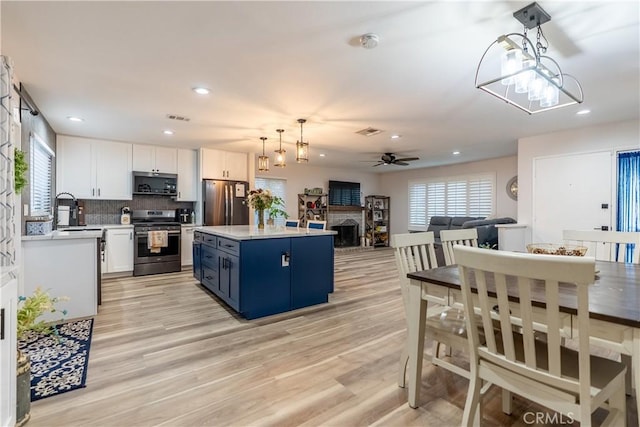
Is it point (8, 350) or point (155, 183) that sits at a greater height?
point (155, 183)

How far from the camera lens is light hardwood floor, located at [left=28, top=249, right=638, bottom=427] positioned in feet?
5.65

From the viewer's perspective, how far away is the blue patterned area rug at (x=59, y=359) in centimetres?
198

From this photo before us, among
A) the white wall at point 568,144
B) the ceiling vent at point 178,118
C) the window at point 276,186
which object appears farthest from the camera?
the window at point 276,186

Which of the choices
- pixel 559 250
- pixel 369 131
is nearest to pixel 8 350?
pixel 559 250

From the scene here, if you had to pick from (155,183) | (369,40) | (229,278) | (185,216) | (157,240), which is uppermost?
(369,40)

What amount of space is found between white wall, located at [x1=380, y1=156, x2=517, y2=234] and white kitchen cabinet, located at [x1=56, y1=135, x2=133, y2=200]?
283 inches

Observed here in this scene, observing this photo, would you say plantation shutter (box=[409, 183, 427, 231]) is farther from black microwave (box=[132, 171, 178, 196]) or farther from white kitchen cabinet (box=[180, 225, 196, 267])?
black microwave (box=[132, 171, 178, 196])

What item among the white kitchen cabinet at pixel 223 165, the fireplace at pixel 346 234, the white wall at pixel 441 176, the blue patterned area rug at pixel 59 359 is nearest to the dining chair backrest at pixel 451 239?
the blue patterned area rug at pixel 59 359

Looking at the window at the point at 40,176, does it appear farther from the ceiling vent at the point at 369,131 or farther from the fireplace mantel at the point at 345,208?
the fireplace mantel at the point at 345,208

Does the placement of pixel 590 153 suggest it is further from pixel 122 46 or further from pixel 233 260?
pixel 122 46

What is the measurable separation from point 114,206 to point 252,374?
491cm

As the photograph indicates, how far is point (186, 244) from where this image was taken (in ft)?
18.9

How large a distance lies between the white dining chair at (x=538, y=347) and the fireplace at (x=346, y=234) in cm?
751

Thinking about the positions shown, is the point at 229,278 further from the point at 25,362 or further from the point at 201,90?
the point at 201,90
